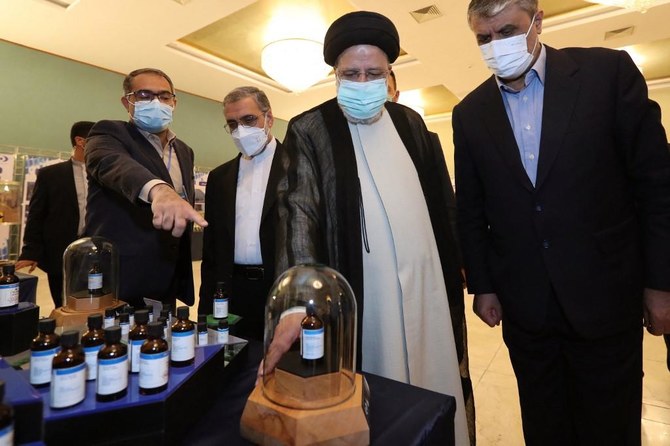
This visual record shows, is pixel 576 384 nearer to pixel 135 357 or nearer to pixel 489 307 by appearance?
pixel 489 307

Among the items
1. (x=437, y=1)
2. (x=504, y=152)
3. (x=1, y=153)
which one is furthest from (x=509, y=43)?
(x=1, y=153)

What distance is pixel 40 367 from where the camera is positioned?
2.22 feet

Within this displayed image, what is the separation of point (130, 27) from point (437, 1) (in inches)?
152

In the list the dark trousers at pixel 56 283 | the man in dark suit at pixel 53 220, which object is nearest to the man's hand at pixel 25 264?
the man in dark suit at pixel 53 220

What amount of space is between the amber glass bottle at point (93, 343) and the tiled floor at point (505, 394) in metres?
1.92

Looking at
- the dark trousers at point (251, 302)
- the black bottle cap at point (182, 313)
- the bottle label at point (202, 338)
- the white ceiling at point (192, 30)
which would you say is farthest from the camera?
the white ceiling at point (192, 30)

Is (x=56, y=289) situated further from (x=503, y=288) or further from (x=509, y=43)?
(x=509, y=43)

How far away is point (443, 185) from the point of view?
1.51 m

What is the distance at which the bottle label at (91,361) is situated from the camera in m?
0.72

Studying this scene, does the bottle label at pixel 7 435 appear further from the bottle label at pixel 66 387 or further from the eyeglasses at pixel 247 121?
the eyeglasses at pixel 247 121

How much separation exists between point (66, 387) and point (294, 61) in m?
5.06

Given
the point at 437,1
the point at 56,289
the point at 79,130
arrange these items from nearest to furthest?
Answer: 1. the point at 56,289
2. the point at 79,130
3. the point at 437,1

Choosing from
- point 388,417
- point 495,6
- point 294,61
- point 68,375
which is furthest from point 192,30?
point 388,417

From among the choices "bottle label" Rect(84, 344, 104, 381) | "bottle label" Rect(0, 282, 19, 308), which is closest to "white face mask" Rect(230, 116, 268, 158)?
"bottle label" Rect(0, 282, 19, 308)
